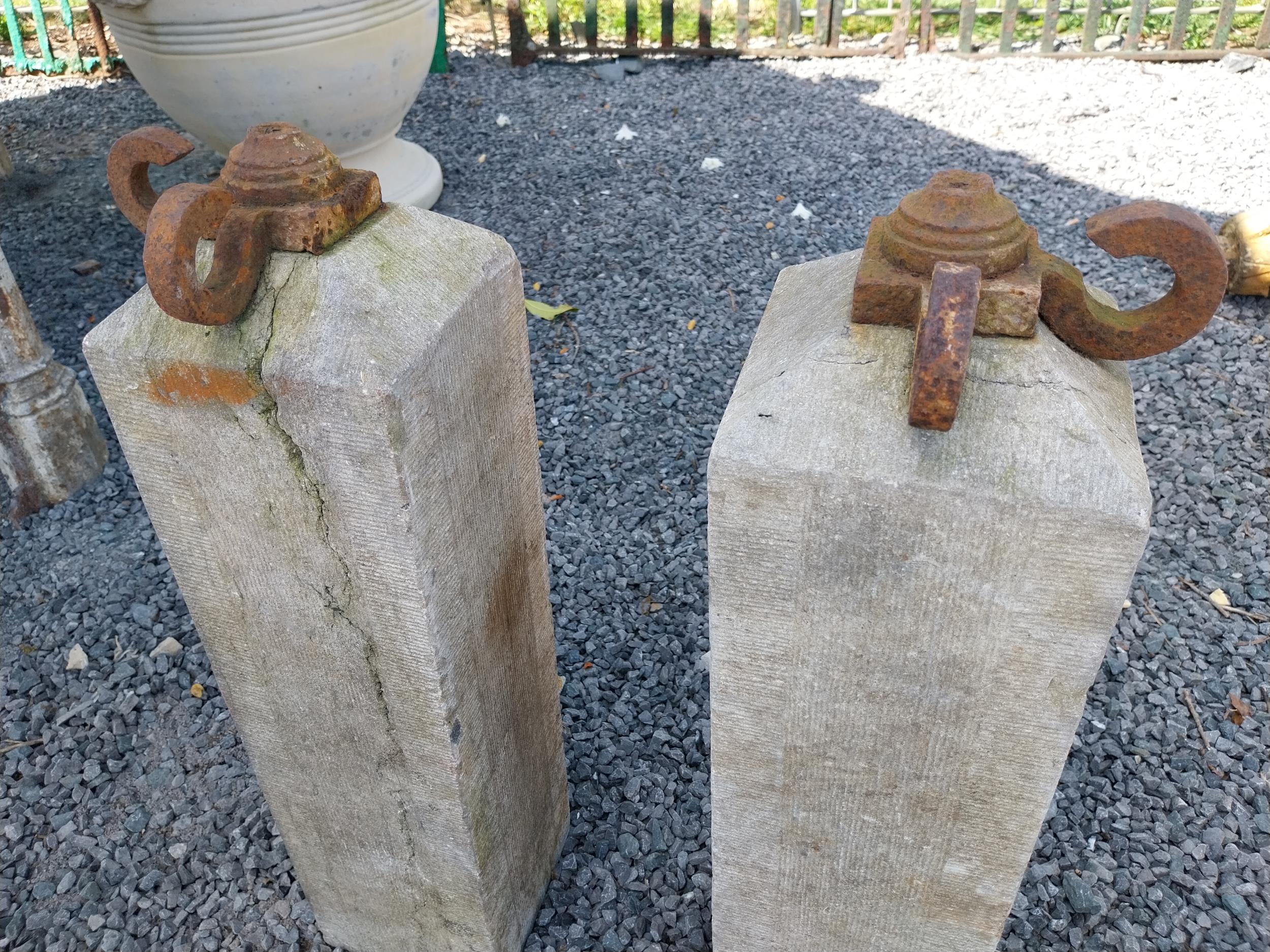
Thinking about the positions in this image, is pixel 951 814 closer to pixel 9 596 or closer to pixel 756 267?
pixel 9 596

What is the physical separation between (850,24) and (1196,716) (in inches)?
241

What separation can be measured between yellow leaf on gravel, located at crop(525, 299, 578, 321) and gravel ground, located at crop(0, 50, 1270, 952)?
1.7 inches

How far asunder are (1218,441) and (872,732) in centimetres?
240

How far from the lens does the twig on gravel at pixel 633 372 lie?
3.46 meters

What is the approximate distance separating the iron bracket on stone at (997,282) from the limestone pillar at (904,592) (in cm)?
4

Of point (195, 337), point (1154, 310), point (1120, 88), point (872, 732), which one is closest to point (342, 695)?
point (195, 337)

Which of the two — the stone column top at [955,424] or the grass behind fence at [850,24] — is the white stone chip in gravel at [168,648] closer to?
the stone column top at [955,424]

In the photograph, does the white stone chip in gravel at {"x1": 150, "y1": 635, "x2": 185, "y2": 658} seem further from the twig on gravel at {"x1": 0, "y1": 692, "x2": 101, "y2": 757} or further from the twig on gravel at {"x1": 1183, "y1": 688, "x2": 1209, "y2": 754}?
the twig on gravel at {"x1": 1183, "y1": 688, "x2": 1209, "y2": 754}

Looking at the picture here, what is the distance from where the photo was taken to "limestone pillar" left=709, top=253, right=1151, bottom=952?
1.10m

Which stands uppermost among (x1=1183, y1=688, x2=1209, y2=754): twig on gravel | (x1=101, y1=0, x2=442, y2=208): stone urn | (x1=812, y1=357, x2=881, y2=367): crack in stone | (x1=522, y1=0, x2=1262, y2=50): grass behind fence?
(x1=812, y1=357, x2=881, y2=367): crack in stone

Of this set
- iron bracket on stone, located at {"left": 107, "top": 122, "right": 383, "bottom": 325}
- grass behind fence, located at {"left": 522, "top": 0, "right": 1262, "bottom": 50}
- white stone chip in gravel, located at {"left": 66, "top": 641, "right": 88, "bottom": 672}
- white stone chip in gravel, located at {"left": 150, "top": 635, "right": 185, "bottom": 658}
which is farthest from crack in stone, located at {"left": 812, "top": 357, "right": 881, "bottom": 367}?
grass behind fence, located at {"left": 522, "top": 0, "right": 1262, "bottom": 50}

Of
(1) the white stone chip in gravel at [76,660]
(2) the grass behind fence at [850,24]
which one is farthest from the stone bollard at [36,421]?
(2) the grass behind fence at [850,24]

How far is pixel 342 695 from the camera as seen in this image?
1546 millimetres

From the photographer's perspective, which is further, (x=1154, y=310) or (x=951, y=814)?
(x=951, y=814)
